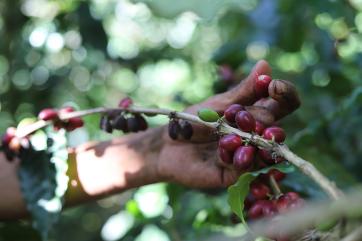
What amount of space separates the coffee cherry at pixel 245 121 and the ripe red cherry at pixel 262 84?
8cm

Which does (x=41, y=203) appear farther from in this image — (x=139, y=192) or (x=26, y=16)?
(x=26, y=16)

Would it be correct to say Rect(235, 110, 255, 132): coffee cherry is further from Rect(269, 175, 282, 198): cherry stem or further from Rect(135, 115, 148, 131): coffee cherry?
Rect(135, 115, 148, 131): coffee cherry

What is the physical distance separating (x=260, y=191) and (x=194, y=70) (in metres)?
1.96

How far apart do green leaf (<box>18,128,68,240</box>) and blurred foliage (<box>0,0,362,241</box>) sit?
0.22 m

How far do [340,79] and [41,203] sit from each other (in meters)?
0.98

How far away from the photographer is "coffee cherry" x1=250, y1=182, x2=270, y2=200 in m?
0.89

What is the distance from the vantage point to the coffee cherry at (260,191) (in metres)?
0.89

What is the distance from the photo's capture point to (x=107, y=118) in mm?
1081

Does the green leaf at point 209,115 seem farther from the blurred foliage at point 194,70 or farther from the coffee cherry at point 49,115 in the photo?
the coffee cherry at point 49,115

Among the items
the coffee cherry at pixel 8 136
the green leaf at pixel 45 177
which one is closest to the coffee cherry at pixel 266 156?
the green leaf at pixel 45 177

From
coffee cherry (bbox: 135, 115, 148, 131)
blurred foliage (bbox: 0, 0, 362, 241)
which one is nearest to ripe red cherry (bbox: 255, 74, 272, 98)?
blurred foliage (bbox: 0, 0, 362, 241)

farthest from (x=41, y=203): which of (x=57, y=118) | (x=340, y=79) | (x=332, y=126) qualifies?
(x=340, y=79)

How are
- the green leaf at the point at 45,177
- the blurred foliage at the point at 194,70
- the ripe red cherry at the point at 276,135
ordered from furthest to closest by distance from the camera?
the blurred foliage at the point at 194,70
the green leaf at the point at 45,177
the ripe red cherry at the point at 276,135

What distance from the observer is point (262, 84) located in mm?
850
